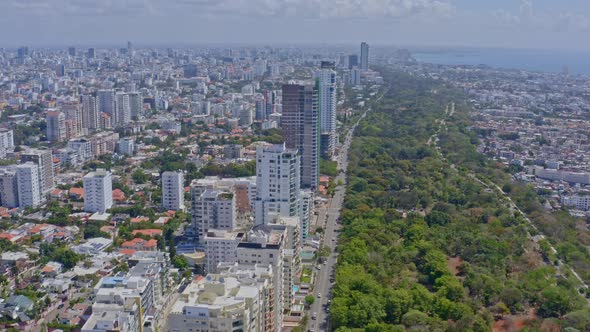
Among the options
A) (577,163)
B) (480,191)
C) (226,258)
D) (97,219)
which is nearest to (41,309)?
(226,258)

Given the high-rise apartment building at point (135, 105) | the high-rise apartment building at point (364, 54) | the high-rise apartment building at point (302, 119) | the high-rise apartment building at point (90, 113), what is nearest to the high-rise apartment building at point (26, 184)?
the high-rise apartment building at point (302, 119)

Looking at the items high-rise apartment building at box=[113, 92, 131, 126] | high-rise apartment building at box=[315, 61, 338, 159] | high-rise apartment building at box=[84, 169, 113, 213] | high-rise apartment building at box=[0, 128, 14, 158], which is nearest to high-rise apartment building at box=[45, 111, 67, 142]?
high-rise apartment building at box=[0, 128, 14, 158]

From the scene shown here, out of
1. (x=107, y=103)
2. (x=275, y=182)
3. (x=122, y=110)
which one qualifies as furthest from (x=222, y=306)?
(x=122, y=110)

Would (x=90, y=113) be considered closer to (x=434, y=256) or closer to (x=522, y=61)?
(x=434, y=256)

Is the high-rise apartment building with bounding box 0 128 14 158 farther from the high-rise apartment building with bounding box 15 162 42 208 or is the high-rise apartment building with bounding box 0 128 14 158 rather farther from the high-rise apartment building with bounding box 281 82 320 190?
the high-rise apartment building with bounding box 281 82 320 190

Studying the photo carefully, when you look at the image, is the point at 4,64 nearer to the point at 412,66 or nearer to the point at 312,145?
the point at 412,66

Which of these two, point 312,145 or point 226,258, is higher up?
point 312,145

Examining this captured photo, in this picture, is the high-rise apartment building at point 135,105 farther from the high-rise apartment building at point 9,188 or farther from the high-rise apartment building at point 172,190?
the high-rise apartment building at point 172,190

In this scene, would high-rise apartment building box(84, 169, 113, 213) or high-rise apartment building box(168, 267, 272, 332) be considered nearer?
high-rise apartment building box(168, 267, 272, 332)
